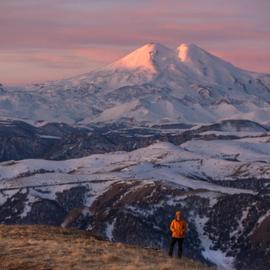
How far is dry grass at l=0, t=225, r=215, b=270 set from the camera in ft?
147

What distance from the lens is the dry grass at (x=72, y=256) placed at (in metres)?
44.9

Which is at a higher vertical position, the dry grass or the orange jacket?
the orange jacket

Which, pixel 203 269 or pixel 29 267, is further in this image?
pixel 203 269

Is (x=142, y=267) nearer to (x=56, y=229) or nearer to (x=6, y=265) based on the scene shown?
(x=6, y=265)

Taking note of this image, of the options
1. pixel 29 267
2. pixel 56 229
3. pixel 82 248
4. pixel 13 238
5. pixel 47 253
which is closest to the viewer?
pixel 29 267

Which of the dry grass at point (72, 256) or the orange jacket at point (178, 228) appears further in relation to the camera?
the orange jacket at point (178, 228)

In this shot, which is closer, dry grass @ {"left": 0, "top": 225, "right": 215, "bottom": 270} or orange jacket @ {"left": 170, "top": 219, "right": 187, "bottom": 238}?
dry grass @ {"left": 0, "top": 225, "right": 215, "bottom": 270}

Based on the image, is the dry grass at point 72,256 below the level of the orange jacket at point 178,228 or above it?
below

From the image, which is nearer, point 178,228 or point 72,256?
point 72,256

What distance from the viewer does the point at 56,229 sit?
71.3 meters

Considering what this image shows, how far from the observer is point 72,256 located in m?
48.0

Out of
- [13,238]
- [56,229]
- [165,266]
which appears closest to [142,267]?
[165,266]

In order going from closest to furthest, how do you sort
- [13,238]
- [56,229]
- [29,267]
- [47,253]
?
1. [29,267]
2. [47,253]
3. [13,238]
4. [56,229]

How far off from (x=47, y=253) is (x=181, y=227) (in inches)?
379
